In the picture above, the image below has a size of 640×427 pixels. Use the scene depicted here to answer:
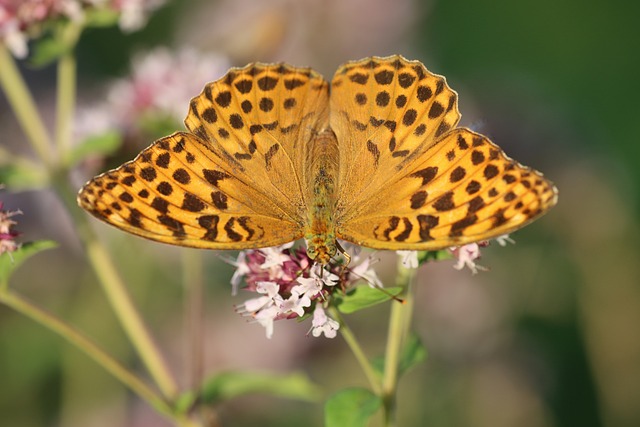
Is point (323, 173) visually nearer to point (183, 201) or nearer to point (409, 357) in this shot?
point (183, 201)

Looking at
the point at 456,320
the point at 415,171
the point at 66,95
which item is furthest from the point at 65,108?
the point at 456,320

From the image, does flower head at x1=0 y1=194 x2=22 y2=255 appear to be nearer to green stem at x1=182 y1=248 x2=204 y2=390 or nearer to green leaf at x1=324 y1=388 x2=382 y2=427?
green stem at x1=182 y1=248 x2=204 y2=390

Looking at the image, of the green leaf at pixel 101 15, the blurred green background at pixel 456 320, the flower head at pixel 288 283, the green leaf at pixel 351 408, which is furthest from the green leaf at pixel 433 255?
the green leaf at pixel 101 15

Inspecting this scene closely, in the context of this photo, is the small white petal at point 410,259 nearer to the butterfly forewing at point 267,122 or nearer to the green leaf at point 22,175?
the butterfly forewing at point 267,122

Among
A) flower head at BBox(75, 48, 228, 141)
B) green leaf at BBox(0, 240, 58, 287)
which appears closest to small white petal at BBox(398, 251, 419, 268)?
green leaf at BBox(0, 240, 58, 287)

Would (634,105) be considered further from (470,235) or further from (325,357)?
(470,235)

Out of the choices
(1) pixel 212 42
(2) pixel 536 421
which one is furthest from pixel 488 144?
(1) pixel 212 42
